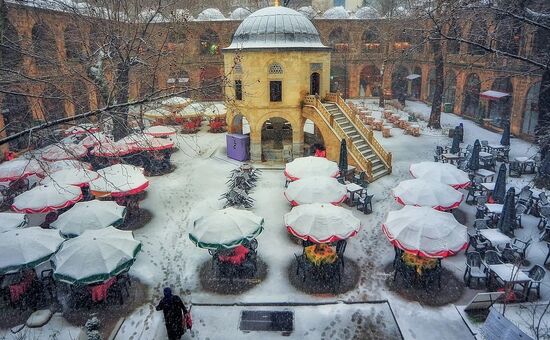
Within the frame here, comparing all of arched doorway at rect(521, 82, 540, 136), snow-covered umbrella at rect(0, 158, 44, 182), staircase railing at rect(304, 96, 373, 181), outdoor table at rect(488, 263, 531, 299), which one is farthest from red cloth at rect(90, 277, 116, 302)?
arched doorway at rect(521, 82, 540, 136)

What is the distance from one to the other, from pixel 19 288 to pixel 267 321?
6861 millimetres

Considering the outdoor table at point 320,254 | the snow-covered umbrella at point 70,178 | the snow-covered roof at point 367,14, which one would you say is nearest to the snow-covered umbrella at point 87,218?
the snow-covered umbrella at point 70,178

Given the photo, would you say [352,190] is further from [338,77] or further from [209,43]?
[209,43]

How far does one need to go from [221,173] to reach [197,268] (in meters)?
9.46

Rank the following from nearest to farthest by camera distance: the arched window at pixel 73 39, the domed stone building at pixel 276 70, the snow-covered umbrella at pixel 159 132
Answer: the arched window at pixel 73 39
the domed stone building at pixel 276 70
the snow-covered umbrella at pixel 159 132

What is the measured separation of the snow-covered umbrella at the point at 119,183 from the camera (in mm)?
14414

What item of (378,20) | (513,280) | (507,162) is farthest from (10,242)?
(378,20)

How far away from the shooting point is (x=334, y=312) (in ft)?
33.0

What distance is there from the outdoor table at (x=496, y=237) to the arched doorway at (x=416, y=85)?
3400 cm

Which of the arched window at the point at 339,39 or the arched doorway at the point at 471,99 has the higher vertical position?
the arched window at the point at 339,39

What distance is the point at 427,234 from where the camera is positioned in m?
10.3

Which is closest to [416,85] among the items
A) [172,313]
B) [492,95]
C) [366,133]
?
[492,95]

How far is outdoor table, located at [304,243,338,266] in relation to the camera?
11.2 m

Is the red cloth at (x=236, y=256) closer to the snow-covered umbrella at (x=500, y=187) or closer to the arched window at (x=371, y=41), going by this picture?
the snow-covered umbrella at (x=500, y=187)
